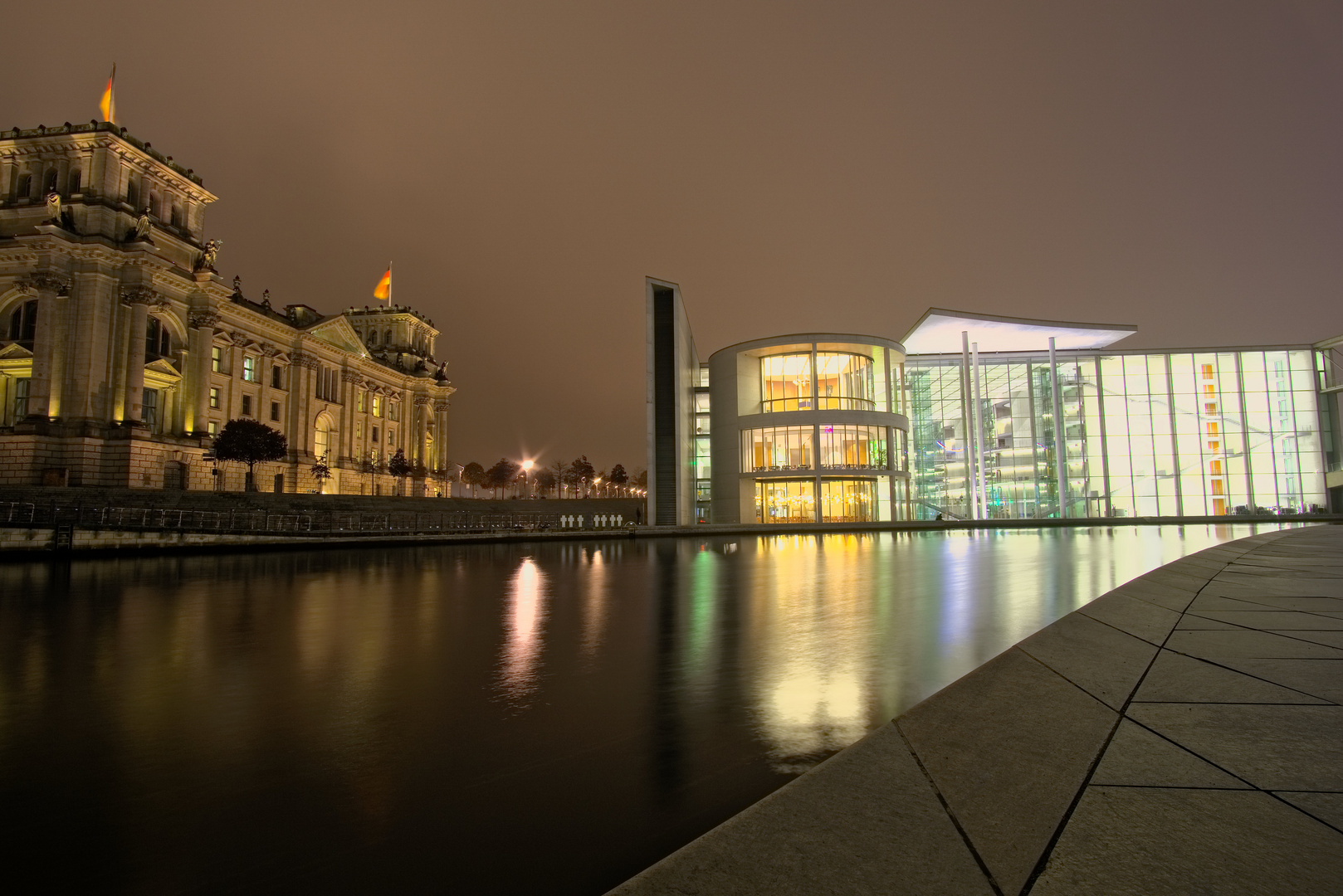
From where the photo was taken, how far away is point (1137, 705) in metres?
3.51

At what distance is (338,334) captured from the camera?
80.8 metres

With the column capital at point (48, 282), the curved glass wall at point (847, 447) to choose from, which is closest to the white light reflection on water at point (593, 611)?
the curved glass wall at point (847, 447)

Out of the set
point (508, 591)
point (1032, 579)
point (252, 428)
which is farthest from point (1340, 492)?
point (252, 428)

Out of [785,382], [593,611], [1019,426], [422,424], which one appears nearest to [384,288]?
[422,424]

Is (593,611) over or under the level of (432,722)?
under

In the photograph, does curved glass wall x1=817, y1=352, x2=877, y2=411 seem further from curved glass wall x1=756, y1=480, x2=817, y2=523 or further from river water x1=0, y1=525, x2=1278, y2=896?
river water x1=0, y1=525, x2=1278, y2=896

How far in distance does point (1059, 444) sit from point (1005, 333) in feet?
37.4

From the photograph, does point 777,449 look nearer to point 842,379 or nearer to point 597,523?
point 842,379

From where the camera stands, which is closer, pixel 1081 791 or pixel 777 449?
pixel 1081 791

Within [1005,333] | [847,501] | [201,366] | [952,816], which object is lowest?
[952,816]

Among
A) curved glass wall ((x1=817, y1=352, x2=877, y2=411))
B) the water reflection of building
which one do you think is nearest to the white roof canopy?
the water reflection of building

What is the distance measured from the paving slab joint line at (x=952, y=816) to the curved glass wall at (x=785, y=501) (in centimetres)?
5383

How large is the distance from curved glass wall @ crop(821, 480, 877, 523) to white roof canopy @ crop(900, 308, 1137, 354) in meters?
16.1

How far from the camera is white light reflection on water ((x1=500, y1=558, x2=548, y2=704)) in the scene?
5910mm
